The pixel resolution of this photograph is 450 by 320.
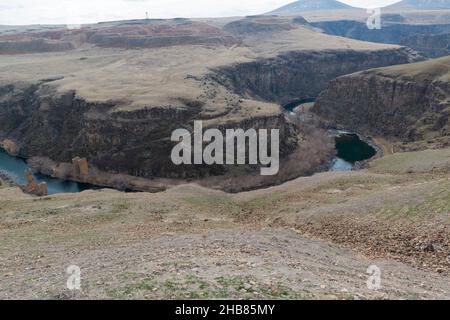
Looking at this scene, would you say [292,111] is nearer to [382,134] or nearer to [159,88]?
[382,134]

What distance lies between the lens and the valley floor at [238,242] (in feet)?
55.0

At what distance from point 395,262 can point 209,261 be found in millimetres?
10198

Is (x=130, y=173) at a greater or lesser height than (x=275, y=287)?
lesser

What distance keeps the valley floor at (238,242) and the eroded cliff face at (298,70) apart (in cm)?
10347

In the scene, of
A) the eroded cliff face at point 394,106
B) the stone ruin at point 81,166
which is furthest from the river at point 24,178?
the eroded cliff face at point 394,106

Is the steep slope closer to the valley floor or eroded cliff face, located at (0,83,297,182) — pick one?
eroded cliff face, located at (0,83,297,182)

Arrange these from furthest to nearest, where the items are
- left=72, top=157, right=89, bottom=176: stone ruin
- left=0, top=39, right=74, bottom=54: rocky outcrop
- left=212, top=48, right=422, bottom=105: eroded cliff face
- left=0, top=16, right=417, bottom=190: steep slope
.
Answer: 1. left=0, top=39, right=74, bottom=54: rocky outcrop
2. left=212, top=48, right=422, bottom=105: eroded cliff face
3. left=0, top=16, right=417, bottom=190: steep slope
4. left=72, top=157, right=89, bottom=176: stone ruin

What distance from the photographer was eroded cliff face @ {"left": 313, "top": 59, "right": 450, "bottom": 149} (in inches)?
3898

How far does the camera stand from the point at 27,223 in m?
A: 34.6

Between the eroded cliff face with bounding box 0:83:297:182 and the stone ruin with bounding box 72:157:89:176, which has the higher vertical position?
the eroded cliff face with bounding box 0:83:297:182

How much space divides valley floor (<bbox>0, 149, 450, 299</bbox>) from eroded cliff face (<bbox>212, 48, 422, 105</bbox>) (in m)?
103

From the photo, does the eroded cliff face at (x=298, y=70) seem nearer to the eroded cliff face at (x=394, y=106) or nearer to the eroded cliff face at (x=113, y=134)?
the eroded cliff face at (x=394, y=106)

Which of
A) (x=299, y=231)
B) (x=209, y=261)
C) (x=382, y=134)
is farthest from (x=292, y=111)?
(x=209, y=261)

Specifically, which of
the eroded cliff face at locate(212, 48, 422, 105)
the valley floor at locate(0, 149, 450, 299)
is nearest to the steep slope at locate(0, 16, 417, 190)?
the eroded cliff face at locate(212, 48, 422, 105)
